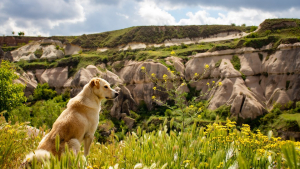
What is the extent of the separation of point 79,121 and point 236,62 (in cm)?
3126

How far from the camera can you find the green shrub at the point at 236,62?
31994mm

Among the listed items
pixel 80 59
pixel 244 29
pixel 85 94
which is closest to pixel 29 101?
pixel 80 59

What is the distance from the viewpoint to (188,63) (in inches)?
1437

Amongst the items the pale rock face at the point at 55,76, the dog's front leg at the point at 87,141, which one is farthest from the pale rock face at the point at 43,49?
the dog's front leg at the point at 87,141

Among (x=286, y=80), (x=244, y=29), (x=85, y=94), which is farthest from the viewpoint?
(x=244, y=29)

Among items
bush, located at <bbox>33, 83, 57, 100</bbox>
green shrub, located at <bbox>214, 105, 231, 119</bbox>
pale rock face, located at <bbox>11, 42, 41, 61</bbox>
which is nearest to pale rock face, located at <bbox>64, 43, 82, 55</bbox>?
pale rock face, located at <bbox>11, 42, 41, 61</bbox>

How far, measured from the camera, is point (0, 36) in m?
61.8

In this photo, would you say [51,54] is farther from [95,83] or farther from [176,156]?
[176,156]

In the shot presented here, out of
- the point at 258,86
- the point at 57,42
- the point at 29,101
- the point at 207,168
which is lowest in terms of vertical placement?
the point at 29,101

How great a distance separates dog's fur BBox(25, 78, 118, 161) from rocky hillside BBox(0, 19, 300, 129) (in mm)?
12724

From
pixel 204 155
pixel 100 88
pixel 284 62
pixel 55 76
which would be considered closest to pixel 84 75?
pixel 55 76

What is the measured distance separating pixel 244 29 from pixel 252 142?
47.2 m

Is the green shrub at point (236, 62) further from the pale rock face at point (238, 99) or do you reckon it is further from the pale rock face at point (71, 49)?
the pale rock face at point (71, 49)

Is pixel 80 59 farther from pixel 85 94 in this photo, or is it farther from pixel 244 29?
pixel 85 94
